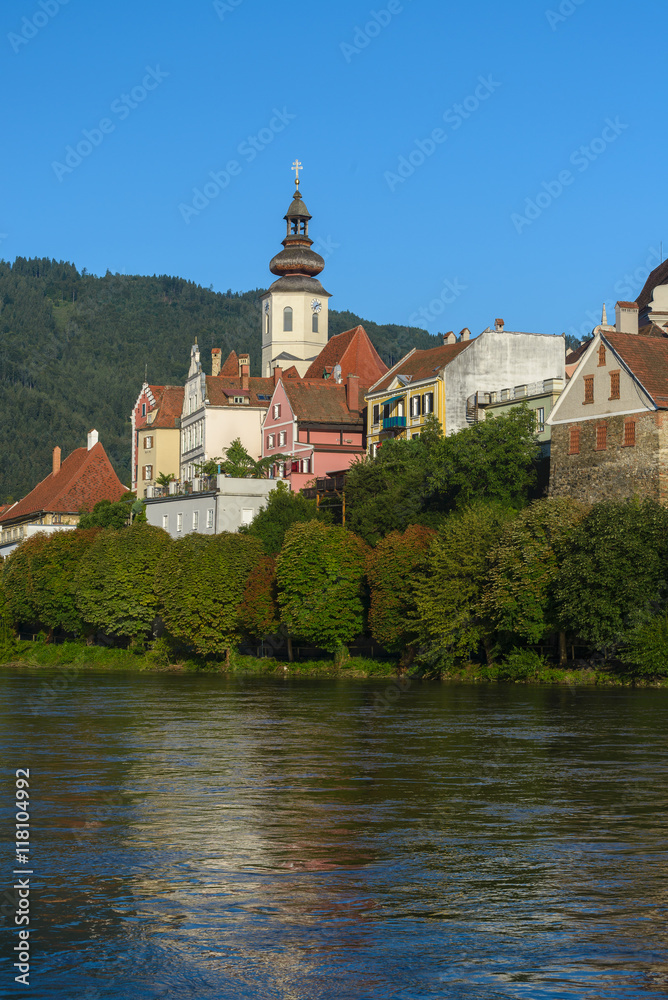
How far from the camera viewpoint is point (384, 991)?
14.2 meters

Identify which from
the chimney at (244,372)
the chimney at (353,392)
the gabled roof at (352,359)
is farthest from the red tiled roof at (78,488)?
the chimney at (353,392)

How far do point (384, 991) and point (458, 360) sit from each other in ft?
304

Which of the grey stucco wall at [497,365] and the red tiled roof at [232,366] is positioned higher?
the red tiled roof at [232,366]

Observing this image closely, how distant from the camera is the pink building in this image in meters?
116

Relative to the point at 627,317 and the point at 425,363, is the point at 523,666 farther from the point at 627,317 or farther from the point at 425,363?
the point at 425,363

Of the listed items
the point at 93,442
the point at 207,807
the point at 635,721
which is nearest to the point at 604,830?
the point at 207,807

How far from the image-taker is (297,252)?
Result: 14775 cm

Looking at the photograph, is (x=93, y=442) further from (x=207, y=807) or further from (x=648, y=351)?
(x=207, y=807)

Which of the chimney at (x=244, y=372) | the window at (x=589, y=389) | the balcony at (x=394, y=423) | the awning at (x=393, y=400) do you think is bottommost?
the window at (x=589, y=389)

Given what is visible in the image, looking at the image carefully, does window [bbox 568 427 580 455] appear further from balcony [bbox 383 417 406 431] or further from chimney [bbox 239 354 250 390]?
chimney [bbox 239 354 250 390]

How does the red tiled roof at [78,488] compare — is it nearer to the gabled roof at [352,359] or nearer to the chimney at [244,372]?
the chimney at [244,372]

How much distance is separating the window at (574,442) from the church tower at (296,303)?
6739 centimetres

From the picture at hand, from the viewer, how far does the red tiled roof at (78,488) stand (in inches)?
5930

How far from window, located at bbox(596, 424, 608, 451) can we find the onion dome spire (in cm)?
7347
